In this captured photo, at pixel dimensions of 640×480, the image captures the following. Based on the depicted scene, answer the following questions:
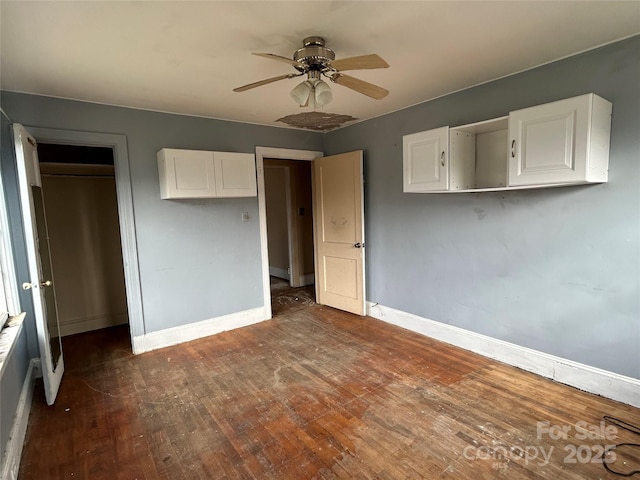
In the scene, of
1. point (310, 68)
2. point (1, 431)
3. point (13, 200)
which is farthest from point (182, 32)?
point (1, 431)

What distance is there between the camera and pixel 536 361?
2738mm

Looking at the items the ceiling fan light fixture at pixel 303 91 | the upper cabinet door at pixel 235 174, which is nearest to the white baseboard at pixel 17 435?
the upper cabinet door at pixel 235 174

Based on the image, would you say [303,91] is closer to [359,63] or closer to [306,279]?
[359,63]

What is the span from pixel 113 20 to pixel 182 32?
33cm

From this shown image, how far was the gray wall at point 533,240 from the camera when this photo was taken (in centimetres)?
223

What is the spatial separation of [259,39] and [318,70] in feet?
1.26

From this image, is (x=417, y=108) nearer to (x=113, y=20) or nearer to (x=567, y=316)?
(x=567, y=316)

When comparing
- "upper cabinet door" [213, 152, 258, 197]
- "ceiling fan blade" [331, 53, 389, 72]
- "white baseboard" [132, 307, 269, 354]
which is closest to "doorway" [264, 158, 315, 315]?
"white baseboard" [132, 307, 269, 354]

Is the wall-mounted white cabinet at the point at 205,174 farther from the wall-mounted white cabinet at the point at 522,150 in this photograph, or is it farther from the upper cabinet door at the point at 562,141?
the upper cabinet door at the point at 562,141

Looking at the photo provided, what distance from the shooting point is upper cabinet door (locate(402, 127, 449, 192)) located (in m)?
2.85

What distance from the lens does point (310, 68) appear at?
6.77 feet

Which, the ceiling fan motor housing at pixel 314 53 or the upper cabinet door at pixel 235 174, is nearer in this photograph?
the ceiling fan motor housing at pixel 314 53

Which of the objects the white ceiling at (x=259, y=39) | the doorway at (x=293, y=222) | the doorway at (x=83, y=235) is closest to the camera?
the white ceiling at (x=259, y=39)

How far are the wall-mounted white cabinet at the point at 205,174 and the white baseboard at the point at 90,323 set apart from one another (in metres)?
1.89
